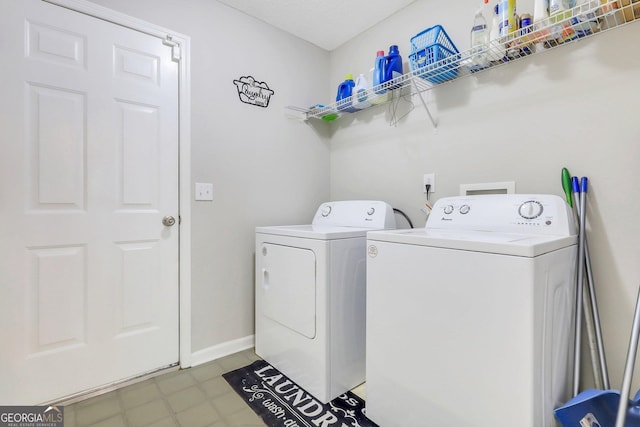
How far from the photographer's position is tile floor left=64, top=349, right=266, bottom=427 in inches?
54.1

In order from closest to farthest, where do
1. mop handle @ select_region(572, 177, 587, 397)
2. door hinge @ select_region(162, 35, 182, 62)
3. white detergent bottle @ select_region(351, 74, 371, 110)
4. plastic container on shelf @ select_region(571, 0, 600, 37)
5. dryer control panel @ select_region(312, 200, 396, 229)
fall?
plastic container on shelf @ select_region(571, 0, 600, 37)
mop handle @ select_region(572, 177, 587, 397)
door hinge @ select_region(162, 35, 182, 62)
dryer control panel @ select_region(312, 200, 396, 229)
white detergent bottle @ select_region(351, 74, 371, 110)

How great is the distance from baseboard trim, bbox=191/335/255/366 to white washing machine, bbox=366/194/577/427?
1036 mm

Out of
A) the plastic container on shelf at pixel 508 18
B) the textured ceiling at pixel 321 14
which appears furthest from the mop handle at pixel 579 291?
A: the textured ceiling at pixel 321 14

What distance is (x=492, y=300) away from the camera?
38.2 inches

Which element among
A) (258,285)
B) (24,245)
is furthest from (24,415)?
(258,285)

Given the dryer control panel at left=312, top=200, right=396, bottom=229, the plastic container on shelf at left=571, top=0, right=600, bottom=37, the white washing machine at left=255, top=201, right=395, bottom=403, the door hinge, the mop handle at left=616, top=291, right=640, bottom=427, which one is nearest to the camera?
the mop handle at left=616, top=291, right=640, bottom=427

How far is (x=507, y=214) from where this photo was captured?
1360 mm

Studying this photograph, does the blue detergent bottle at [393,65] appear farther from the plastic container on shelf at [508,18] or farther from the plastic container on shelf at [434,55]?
the plastic container on shelf at [508,18]

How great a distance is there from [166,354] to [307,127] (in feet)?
5.96

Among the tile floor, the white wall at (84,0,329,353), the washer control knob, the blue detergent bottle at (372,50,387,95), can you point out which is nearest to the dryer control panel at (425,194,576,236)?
the washer control knob

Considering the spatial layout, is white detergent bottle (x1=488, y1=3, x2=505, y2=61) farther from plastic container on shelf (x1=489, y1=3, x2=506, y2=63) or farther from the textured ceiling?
the textured ceiling

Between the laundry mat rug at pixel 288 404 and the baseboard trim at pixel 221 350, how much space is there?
0.71ft

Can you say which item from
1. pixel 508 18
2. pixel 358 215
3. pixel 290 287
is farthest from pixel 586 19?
pixel 290 287

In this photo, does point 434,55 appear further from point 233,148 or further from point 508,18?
point 233,148
